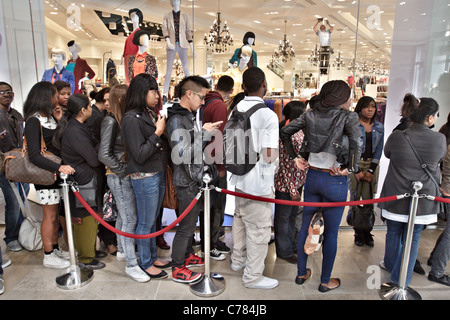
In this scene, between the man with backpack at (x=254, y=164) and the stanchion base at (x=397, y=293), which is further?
the stanchion base at (x=397, y=293)

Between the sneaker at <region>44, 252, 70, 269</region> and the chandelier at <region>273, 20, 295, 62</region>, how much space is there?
10.8ft

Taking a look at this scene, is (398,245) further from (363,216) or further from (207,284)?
(207,284)

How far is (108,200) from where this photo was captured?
122 inches

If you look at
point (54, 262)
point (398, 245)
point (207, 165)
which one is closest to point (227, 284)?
point (207, 165)

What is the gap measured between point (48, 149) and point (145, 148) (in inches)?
42.0

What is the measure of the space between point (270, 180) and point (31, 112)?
2.13m

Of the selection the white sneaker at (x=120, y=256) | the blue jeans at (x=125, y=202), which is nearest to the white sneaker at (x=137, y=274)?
the blue jeans at (x=125, y=202)

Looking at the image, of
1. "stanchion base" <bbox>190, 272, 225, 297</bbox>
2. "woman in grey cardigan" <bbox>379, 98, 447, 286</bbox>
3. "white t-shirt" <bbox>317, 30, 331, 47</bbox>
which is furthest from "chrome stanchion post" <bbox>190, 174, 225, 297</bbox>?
"white t-shirt" <bbox>317, 30, 331, 47</bbox>

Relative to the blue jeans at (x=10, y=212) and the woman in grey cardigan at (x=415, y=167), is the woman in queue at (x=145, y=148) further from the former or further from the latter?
the woman in grey cardigan at (x=415, y=167)

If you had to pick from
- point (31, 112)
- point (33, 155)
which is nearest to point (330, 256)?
point (33, 155)

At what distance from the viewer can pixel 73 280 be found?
9.45 feet

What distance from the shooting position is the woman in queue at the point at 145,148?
2.54 meters

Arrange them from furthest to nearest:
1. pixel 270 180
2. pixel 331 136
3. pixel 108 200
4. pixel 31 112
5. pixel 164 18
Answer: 1. pixel 164 18
2. pixel 108 200
3. pixel 31 112
4. pixel 270 180
5. pixel 331 136

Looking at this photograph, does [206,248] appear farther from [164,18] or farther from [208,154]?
[164,18]
